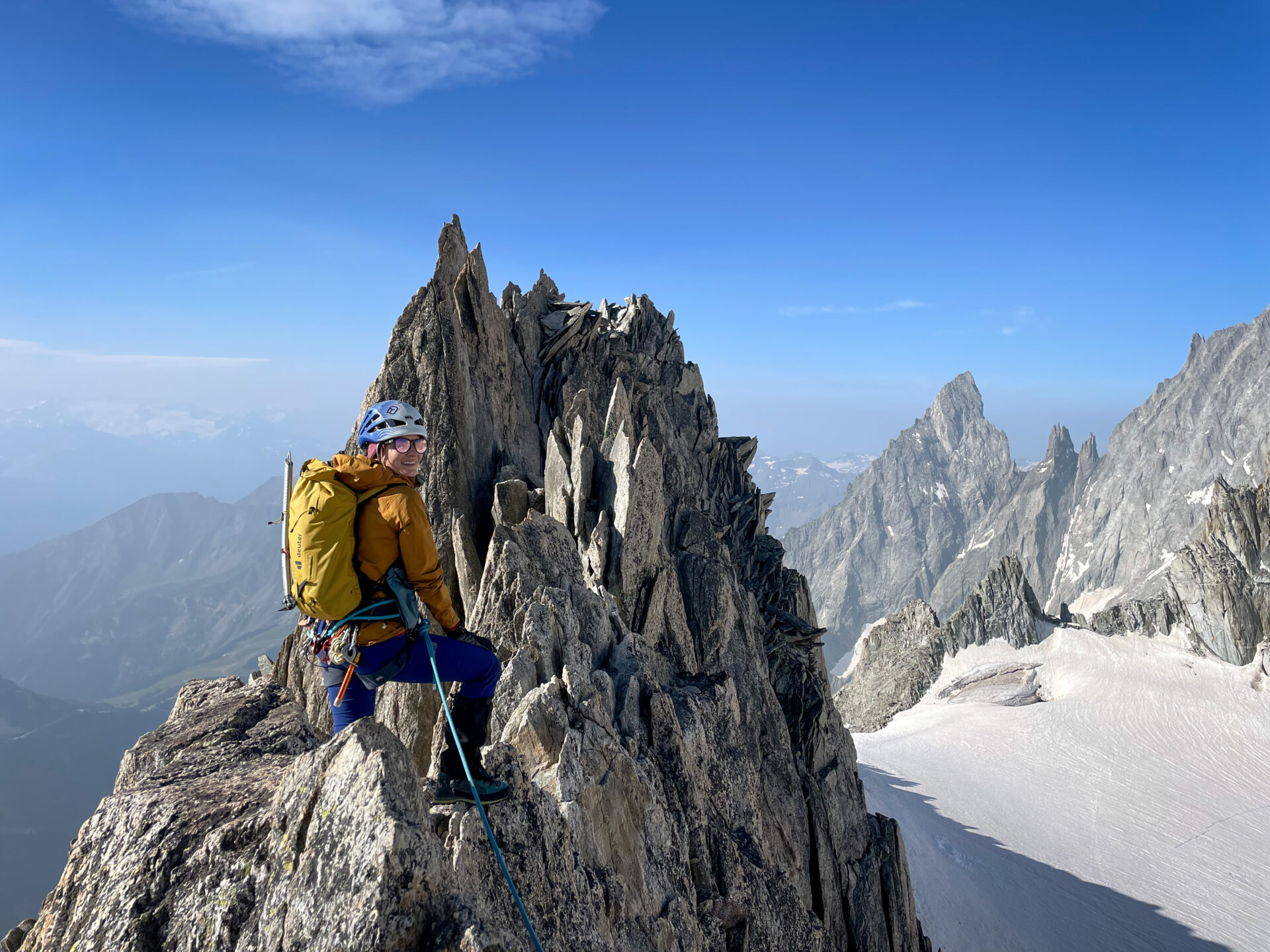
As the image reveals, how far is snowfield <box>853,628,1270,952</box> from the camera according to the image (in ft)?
155

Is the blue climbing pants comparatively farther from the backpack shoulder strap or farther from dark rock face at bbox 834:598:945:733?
dark rock face at bbox 834:598:945:733

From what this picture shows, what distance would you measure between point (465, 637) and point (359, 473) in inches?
93.9

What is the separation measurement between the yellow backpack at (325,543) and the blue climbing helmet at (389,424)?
0.61 m

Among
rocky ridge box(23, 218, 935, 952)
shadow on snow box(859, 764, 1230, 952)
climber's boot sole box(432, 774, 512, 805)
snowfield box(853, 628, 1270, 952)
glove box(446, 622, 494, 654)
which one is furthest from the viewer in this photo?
snowfield box(853, 628, 1270, 952)

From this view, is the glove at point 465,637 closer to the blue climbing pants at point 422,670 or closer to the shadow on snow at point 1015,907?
the blue climbing pants at point 422,670

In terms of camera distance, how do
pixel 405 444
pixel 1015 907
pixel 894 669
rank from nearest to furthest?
pixel 405 444 → pixel 1015 907 → pixel 894 669

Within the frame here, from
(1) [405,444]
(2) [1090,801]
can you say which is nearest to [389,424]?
(1) [405,444]

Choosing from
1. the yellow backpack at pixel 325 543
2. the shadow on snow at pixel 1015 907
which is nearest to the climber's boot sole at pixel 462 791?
the yellow backpack at pixel 325 543

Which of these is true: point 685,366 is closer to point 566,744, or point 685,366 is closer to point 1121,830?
point 566,744

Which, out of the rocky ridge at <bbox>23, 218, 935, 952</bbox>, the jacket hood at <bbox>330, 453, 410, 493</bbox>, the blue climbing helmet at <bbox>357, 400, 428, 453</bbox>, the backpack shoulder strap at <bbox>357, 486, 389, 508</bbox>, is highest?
the blue climbing helmet at <bbox>357, 400, 428, 453</bbox>

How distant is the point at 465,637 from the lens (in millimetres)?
8477

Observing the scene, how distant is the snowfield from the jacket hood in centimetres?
4920

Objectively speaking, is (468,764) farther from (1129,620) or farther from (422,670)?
(1129,620)

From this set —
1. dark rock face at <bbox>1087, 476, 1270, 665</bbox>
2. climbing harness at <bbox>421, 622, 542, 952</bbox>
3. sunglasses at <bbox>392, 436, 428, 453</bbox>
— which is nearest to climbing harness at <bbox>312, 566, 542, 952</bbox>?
climbing harness at <bbox>421, 622, 542, 952</bbox>
